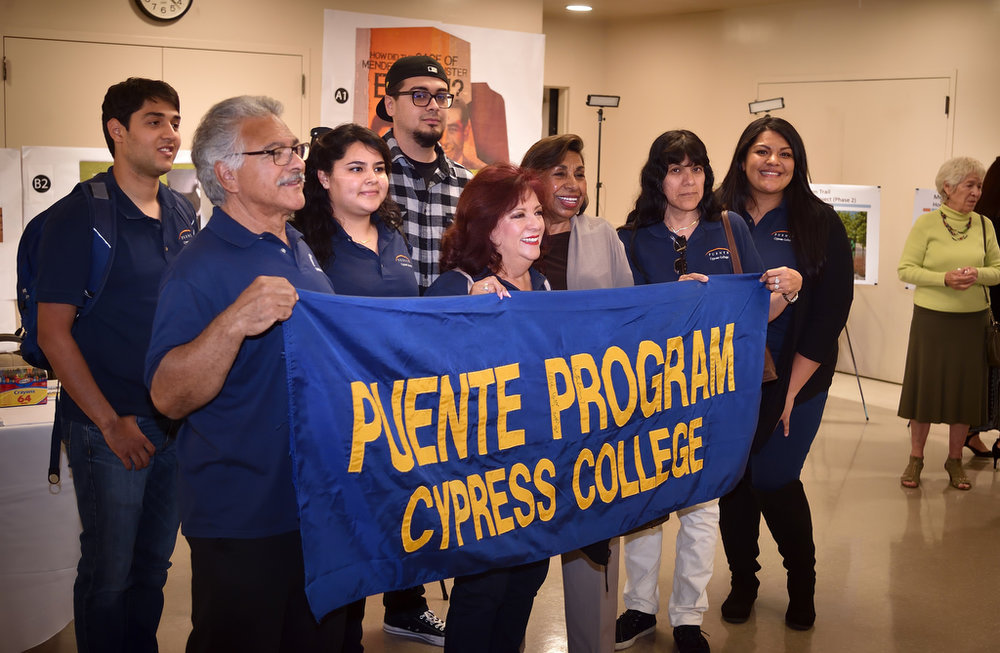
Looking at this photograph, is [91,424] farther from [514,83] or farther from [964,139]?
[964,139]

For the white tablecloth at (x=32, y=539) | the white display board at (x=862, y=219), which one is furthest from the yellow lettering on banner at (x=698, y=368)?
the white display board at (x=862, y=219)

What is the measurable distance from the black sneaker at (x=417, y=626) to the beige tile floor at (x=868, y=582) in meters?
0.04

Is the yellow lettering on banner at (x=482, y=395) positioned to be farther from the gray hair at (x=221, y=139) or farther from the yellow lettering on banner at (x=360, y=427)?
the gray hair at (x=221, y=139)

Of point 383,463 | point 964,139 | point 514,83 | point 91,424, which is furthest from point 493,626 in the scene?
point 964,139

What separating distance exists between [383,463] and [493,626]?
2.44 feet

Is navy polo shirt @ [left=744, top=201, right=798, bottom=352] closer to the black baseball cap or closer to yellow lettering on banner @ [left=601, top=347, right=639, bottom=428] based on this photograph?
yellow lettering on banner @ [left=601, top=347, right=639, bottom=428]

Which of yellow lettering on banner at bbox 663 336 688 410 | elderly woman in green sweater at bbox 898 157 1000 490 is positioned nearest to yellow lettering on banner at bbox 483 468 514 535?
yellow lettering on banner at bbox 663 336 688 410

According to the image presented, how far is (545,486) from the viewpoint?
2.28 m

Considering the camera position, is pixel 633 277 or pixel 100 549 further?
pixel 633 277

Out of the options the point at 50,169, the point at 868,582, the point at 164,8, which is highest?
the point at 164,8

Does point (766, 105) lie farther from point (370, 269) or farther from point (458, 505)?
point (458, 505)

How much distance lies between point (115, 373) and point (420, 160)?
1.26 metres

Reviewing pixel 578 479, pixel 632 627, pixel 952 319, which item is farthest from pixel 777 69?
pixel 578 479

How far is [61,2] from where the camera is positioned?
575 cm
